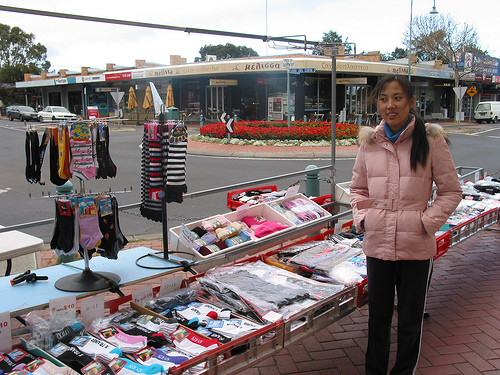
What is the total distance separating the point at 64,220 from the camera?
3137 mm

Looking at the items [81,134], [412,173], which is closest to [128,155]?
[81,134]

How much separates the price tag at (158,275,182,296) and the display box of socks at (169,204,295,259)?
50cm

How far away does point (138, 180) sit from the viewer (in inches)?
481

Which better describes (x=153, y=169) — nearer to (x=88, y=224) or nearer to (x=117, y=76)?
(x=88, y=224)

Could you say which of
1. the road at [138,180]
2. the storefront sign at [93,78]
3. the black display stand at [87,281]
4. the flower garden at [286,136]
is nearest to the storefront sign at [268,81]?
the flower garden at [286,136]

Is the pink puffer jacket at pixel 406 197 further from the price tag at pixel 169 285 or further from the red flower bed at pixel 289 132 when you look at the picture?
the red flower bed at pixel 289 132

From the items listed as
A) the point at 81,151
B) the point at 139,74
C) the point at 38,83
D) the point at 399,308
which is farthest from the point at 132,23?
the point at 38,83

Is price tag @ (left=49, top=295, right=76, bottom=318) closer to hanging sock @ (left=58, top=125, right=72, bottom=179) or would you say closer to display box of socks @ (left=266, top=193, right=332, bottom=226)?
hanging sock @ (left=58, top=125, right=72, bottom=179)

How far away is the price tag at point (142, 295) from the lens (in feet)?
10.6

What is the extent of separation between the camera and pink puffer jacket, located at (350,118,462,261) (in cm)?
284

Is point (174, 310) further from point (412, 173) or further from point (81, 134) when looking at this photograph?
point (412, 173)

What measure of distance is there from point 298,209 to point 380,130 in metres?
2.49

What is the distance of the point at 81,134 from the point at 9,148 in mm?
20550

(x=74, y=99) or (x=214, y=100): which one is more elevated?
(x=74, y=99)
